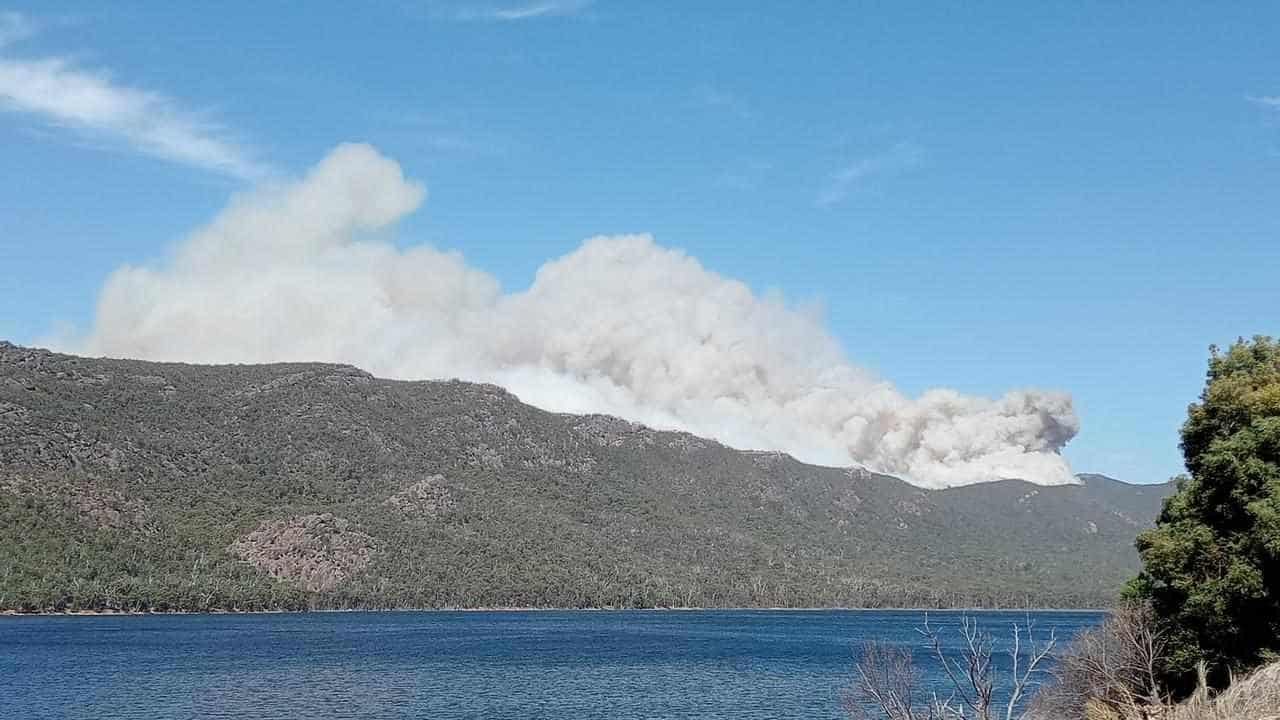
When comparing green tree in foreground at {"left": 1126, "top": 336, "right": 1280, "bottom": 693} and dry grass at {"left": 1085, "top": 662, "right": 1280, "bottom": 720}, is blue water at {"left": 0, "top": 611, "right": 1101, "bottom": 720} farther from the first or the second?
dry grass at {"left": 1085, "top": 662, "right": 1280, "bottom": 720}

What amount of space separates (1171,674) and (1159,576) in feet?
14.7

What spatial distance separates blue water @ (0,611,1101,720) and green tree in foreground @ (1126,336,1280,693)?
2880 cm

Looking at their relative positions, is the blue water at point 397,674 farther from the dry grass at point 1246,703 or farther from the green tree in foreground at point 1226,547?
the dry grass at point 1246,703

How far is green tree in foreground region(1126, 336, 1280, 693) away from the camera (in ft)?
164

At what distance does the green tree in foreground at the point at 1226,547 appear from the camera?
5000cm

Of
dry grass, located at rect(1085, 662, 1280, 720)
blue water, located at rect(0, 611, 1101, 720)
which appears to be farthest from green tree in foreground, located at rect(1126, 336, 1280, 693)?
blue water, located at rect(0, 611, 1101, 720)

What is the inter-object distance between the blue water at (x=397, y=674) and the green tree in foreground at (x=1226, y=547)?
1134 inches

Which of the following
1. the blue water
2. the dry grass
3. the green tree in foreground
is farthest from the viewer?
the blue water

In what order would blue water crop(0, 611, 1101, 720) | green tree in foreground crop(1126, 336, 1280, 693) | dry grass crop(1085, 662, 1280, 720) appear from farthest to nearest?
blue water crop(0, 611, 1101, 720)
green tree in foreground crop(1126, 336, 1280, 693)
dry grass crop(1085, 662, 1280, 720)

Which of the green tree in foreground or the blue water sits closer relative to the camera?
the green tree in foreground

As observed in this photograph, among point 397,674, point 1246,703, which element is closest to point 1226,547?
point 1246,703

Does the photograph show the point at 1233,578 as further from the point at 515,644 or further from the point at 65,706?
the point at 515,644

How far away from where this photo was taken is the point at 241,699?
87375mm

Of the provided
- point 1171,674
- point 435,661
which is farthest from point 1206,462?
point 435,661
